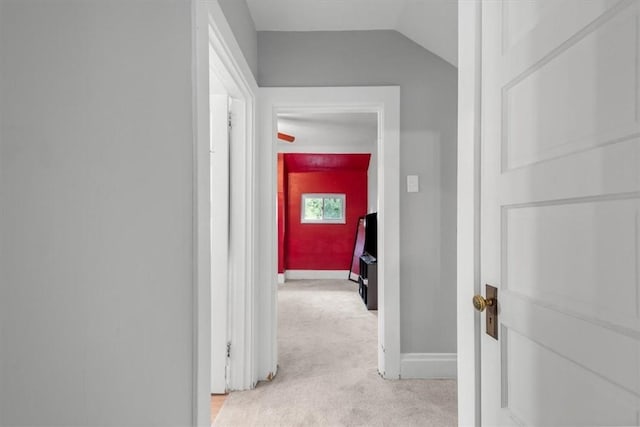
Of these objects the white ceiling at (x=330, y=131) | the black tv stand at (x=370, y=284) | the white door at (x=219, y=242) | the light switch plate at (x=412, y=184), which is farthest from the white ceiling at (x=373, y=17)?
the black tv stand at (x=370, y=284)

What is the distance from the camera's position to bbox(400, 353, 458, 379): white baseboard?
96.1 inches

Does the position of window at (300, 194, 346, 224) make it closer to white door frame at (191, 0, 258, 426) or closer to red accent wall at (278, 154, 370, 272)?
red accent wall at (278, 154, 370, 272)

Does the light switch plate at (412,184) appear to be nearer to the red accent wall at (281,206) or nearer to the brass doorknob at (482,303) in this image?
the brass doorknob at (482,303)

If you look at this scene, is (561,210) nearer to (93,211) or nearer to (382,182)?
(93,211)

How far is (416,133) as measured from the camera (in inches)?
97.7

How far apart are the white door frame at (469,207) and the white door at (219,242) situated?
1487 millimetres

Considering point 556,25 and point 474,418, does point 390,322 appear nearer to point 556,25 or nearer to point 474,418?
point 474,418

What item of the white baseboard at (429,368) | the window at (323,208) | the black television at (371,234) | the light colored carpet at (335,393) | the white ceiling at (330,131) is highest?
the white ceiling at (330,131)

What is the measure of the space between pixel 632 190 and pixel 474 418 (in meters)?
0.78

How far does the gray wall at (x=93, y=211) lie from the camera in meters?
0.53

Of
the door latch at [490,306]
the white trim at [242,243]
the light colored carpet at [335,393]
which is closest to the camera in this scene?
the door latch at [490,306]

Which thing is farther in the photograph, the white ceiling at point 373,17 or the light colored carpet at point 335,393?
the white ceiling at point 373,17

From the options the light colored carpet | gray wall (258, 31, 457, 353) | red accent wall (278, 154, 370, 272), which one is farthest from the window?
gray wall (258, 31, 457, 353)

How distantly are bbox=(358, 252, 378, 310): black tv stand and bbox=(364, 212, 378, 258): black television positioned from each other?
274 millimetres
